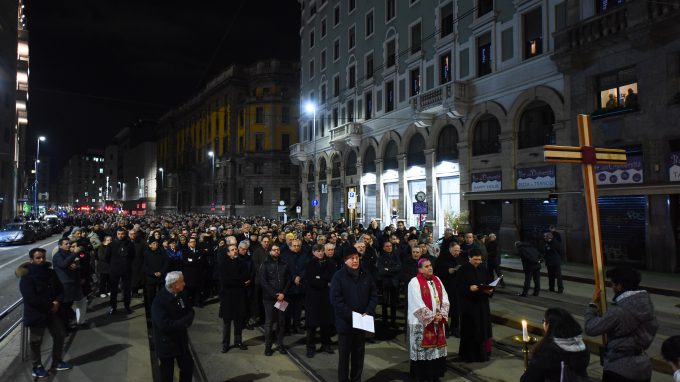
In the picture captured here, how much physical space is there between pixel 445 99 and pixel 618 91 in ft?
30.7

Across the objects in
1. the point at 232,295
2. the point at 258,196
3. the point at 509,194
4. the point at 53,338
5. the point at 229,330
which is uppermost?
the point at 258,196

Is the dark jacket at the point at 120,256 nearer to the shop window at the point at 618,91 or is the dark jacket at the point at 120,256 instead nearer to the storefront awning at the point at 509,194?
the storefront awning at the point at 509,194

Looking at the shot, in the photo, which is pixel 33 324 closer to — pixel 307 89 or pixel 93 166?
pixel 307 89

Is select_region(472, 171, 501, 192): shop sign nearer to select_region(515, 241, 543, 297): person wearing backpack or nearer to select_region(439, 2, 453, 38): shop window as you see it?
select_region(439, 2, 453, 38): shop window

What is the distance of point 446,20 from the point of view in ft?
90.9

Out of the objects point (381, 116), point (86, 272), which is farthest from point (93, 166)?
point (86, 272)

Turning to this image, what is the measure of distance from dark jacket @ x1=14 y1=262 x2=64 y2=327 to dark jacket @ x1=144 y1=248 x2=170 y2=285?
12.2 feet

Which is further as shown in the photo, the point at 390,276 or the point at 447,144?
the point at 447,144

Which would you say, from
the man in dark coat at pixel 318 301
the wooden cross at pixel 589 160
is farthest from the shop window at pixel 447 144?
the wooden cross at pixel 589 160

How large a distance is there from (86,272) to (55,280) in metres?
4.51

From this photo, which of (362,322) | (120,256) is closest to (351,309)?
(362,322)

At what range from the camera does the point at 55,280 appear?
6.99m

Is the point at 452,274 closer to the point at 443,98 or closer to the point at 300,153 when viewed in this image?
the point at 443,98

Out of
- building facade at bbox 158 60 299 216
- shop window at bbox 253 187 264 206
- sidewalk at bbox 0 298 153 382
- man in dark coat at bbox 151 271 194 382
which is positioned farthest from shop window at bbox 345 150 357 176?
man in dark coat at bbox 151 271 194 382
